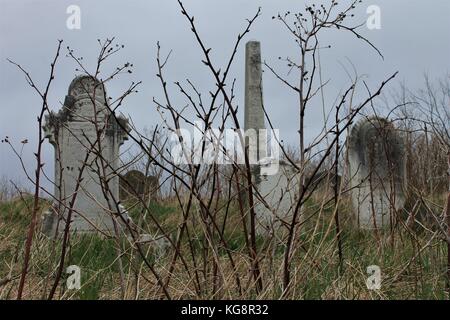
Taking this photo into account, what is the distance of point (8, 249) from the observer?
562 centimetres

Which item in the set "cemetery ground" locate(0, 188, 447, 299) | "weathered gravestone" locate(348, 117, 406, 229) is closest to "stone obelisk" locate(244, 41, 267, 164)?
"weathered gravestone" locate(348, 117, 406, 229)

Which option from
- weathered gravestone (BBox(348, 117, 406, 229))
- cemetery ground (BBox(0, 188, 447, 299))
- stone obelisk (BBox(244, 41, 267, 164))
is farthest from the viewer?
stone obelisk (BBox(244, 41, 267, 164))

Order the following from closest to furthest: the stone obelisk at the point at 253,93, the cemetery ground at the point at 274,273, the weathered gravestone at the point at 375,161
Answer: the cemetery ground at the point at 274,273, the weathered gravestone at the point at 375,161, the stone obelisk at the point at 253,93

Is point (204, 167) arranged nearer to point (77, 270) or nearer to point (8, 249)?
point (77, 270)

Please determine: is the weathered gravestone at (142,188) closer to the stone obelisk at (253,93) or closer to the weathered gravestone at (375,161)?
the stone obelisk at (253,93)

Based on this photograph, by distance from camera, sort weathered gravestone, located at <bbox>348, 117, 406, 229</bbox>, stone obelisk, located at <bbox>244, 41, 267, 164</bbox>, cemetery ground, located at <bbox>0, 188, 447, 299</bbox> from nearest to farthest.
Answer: cemetery ground, located at <bbox>0, 188, 447, 299</bbox> → weathered gravestone, located at <bbox>348, 117, 406, 229</bbox> → stone obelisk, located at <bbox>244, 41, 267, 164</bbox>

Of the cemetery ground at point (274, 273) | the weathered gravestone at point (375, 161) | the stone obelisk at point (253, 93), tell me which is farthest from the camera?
the stone obelisk at point (253, 93)

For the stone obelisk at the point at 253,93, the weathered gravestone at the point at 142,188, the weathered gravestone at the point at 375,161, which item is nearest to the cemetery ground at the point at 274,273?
the weathered gravestone at the point at 142,188

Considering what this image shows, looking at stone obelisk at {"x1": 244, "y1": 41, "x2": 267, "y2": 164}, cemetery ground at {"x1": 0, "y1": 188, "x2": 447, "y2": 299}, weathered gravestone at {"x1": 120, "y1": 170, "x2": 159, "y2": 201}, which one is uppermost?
stone obelisk at {"x1": 244, "y1": 41, "x2": 267, "y2": 164}

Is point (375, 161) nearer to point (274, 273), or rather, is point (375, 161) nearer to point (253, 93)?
point (253, 93)

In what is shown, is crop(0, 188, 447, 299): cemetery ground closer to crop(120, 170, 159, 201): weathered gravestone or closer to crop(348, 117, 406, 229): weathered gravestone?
crop(120, 170, 159, 201): weathered gravestone

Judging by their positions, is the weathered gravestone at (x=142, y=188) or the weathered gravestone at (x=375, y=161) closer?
the weathered gravestone at (x=142, y=188)

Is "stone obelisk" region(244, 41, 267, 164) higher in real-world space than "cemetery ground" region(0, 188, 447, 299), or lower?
higher
